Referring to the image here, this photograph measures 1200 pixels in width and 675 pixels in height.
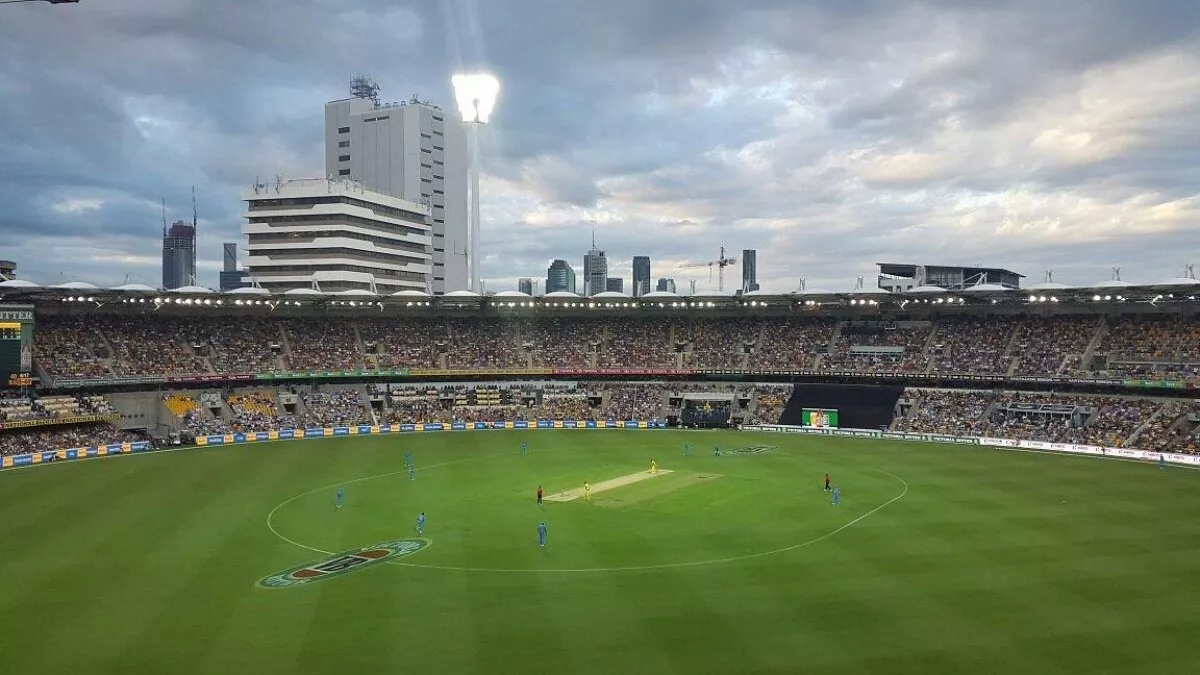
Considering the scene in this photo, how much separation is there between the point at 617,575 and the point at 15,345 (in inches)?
2297

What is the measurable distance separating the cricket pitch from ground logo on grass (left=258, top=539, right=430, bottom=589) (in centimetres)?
1035

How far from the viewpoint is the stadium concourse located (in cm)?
6481

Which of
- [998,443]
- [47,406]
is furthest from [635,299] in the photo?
[47,406]

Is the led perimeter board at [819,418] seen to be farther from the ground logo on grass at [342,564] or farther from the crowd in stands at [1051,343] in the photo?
the ground logo on grass at [342,564]

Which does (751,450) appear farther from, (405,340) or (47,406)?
(47,406)

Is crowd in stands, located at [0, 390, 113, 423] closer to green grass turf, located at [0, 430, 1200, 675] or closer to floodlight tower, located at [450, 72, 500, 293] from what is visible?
green grass turf, located at [0, 430, 1200, 675]

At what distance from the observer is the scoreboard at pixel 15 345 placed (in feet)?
201

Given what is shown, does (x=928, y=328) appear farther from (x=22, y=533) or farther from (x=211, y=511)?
(x=22, y=533)

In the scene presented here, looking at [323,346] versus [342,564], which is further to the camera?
[323,346]

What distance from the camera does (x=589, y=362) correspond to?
87.1 m

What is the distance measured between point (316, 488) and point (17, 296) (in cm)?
4182

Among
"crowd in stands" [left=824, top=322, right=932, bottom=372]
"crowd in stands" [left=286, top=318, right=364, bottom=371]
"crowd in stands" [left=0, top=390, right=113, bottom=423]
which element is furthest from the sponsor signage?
"crowd in stands" [left=0, top=390, right=113, bottom=423]

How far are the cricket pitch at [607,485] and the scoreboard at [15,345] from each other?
1854 inches

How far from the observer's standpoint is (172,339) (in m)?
76.2
